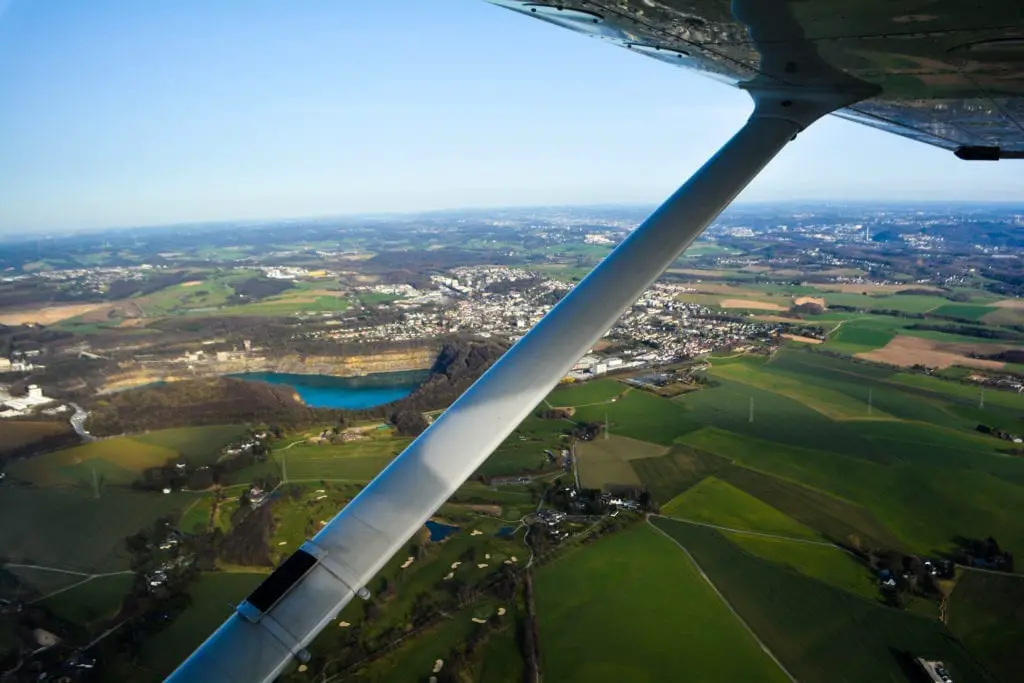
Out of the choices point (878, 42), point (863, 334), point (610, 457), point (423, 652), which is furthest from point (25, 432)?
point (863, 334)

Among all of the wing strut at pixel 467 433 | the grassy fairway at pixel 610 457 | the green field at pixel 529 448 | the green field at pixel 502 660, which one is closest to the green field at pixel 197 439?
the green field at pixel 529 448

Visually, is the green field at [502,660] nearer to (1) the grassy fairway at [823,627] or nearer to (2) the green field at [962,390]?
(1) the grassy fairway at [823,627]

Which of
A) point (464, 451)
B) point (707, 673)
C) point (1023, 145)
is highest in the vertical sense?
point (1023, 145)

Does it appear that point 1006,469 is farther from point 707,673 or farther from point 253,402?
point 253,402

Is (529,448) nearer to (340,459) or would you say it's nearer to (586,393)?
(340,459)

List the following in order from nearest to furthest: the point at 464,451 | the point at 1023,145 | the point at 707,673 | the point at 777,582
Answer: the point at 464,451 → the point at 1023,145 → the point at 707,673 → the point at 777,582

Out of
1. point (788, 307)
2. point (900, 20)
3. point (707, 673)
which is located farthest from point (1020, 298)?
point (900, 20)
